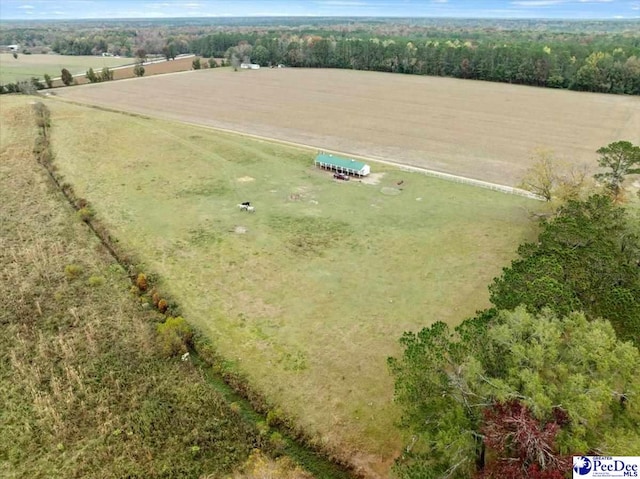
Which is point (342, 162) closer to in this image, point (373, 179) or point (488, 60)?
point (373, 179)

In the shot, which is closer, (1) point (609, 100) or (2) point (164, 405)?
(2) point (164, 405)

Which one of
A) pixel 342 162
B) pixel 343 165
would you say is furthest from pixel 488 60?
pixel 343 165

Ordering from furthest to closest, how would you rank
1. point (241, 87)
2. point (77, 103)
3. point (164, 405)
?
1. point (241, 87)
2. point (77, 103)
3. point (164, 405)

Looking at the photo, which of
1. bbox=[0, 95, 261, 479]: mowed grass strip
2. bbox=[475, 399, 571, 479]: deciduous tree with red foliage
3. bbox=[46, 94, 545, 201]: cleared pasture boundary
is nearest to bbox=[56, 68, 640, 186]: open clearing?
bbox=[46, 94, 545, 201]: cleared pasture boundary

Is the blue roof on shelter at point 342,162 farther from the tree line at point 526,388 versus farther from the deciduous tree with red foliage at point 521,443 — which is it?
the deciduous tree with red foliage at point 521,443

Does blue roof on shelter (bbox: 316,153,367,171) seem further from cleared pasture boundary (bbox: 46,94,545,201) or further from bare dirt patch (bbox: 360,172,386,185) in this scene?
cleared pasture boundary (bbox: 46,94,545,201)

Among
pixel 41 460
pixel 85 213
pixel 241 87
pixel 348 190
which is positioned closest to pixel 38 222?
pixel 85 213

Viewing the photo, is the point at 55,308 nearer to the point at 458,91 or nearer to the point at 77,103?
the point at 77,103

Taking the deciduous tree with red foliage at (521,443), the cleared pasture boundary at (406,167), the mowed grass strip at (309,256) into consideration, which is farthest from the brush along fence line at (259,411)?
the cleared pasture boundary at (406,167)
